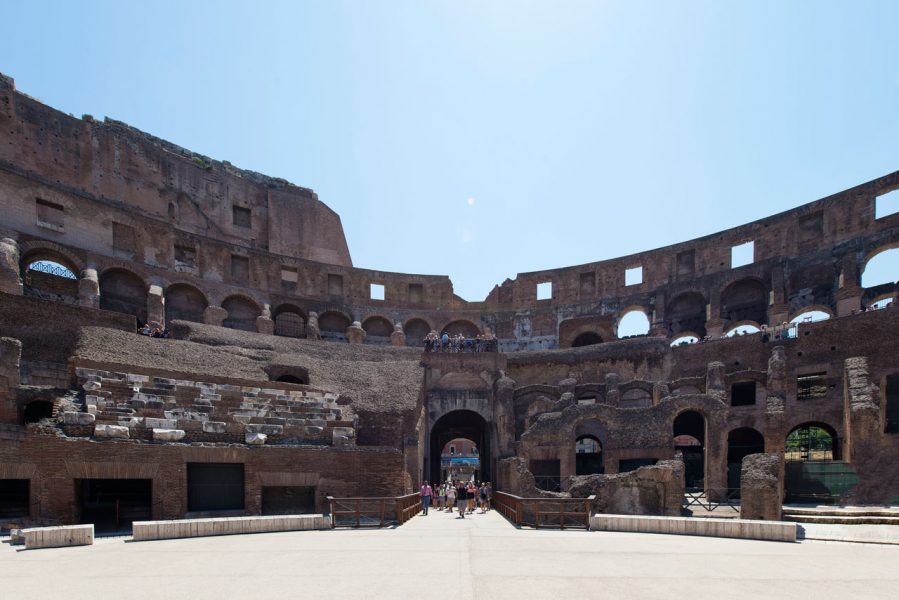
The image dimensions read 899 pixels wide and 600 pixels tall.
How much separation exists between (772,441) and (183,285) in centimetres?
2964

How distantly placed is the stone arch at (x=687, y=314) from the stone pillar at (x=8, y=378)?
32.2 meters

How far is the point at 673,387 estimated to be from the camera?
24797mm

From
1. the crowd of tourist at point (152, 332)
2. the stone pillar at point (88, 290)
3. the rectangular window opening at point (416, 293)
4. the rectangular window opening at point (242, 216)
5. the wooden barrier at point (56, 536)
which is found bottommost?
the wooden barrier at point (56, 536)

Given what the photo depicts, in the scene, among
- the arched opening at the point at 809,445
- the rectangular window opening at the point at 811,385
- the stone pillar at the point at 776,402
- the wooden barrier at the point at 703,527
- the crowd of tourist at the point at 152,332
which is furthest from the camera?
the rectangular window opening at the point at 811,385

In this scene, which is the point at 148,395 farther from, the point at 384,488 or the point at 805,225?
the point at 805,225

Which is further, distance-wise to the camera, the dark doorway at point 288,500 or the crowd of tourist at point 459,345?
the crowd of tourist at point 459,345

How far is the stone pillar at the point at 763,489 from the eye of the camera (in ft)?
42.7

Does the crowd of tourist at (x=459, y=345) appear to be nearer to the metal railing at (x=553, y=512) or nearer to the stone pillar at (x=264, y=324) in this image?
the stone pillar at (x=264, y=324)

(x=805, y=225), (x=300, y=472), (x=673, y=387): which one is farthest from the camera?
(x=805, y=225)

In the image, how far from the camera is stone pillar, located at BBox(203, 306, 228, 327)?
29.2 metres

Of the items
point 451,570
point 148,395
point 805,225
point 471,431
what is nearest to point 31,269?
point 148,395

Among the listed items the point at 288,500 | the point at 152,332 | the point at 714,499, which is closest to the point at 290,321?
the point at 152,332

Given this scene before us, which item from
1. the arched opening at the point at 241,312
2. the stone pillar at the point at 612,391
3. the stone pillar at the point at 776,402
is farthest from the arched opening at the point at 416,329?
the stone pillar at the point at 776,402

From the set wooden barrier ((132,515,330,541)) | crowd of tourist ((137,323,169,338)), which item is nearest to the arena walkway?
wooden barrier ((132,515,330,541))
